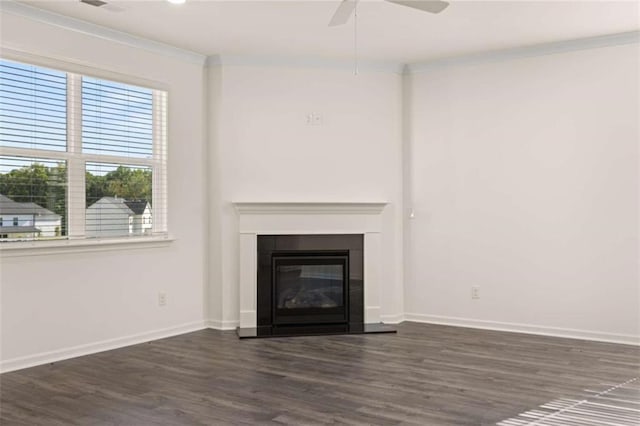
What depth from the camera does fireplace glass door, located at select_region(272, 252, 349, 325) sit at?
215 inches

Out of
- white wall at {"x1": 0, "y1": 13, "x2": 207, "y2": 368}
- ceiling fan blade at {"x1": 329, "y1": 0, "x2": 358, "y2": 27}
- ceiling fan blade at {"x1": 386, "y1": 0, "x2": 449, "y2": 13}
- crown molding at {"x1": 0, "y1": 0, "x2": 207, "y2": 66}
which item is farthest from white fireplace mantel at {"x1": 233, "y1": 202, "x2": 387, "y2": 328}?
ceiling fan blade at {"x1": 386, "y1": 0, "x2": 449, "y2": 13}

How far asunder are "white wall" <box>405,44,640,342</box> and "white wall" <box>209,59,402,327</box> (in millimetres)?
298

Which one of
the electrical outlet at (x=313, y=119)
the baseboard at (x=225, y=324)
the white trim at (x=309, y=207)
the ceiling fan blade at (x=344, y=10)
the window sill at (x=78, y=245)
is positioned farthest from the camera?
the electrical outlet at (x=313, y=119)

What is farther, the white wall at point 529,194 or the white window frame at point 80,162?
the white wall at point 529,194

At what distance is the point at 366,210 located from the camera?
5.61 meters

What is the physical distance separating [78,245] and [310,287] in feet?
6.92

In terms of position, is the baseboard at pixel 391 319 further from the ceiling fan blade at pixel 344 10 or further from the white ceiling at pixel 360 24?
the ceiling fan blade at pixel 344 10

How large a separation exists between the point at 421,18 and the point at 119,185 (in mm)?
2789

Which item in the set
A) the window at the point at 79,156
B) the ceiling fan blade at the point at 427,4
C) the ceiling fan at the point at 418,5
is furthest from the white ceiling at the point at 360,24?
the ceiling fan blade at the point at 427,4

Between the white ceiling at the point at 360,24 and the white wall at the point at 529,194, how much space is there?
0.38 m

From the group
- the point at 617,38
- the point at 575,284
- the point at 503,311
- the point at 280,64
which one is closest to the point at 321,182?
the point at 280,64

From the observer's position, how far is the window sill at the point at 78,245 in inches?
162

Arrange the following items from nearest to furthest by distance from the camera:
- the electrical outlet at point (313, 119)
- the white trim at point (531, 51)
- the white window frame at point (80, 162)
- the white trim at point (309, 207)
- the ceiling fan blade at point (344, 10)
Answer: the ceiling fan blade at point (344, 10)
the white window frame at point (80, 162)
the white trim at point (531, 51)
the white trim at point (309, 207)
the electrical outlet at point (313, 119)

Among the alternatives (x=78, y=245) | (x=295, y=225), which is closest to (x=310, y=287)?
(x=295, y=225)
